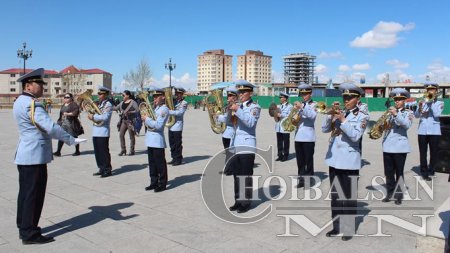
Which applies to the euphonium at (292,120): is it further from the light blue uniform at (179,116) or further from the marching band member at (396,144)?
the light blue uniform at (179,116)

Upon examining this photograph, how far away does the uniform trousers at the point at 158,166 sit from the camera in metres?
7.21

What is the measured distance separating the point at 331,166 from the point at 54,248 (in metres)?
3.47

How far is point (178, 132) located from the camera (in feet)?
33.2

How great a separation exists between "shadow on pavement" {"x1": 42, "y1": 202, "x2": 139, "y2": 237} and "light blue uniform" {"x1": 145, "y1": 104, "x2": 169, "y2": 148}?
1.25 metres

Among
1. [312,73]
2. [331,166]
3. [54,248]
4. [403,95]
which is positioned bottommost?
[54,248]

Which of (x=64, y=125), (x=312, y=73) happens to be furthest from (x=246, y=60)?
(x=64, y=125)

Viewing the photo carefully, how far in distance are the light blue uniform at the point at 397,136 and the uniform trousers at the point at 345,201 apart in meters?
1.82

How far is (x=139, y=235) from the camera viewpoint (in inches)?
193

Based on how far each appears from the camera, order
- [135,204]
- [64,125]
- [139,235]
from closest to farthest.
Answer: [139,235]
[135,204]
[64,125]

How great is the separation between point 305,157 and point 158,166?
2822mm

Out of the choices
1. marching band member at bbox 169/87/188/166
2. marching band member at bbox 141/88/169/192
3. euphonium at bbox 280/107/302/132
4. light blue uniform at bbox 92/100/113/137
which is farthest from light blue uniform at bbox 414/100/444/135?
light blue uniform at bbox 92/100/113/137

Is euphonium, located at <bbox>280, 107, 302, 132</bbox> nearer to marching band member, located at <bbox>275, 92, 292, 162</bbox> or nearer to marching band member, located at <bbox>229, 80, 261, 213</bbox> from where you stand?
marching band member, located at <bbox>229, 80, 261, 213</bbox>

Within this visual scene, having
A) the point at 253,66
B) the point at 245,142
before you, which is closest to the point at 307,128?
the point at 245,142

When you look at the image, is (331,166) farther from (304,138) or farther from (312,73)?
(312,73)
